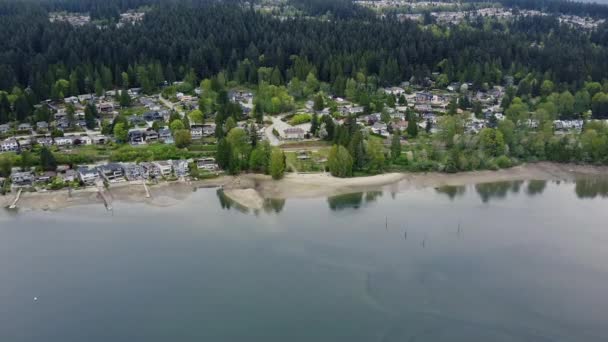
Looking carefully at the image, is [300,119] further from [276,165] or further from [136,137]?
[136,137]

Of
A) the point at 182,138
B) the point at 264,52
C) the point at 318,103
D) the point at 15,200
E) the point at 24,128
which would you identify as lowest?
the point at 15,200

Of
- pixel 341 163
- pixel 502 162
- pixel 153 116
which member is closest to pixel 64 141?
pixel 153 116

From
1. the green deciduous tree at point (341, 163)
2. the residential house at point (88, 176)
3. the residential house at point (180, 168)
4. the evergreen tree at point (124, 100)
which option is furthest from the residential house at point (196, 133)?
the green deciduous tree at point (341, 163)

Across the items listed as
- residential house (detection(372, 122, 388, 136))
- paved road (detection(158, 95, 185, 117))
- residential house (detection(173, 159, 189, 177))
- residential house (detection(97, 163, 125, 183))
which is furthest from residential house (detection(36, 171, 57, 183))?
residential house (detection(372, 122, 388, 136))

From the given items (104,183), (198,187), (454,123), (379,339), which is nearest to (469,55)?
(454,123)

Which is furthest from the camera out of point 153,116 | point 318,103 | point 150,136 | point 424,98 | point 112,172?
point 424,98

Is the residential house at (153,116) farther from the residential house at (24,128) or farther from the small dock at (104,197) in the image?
the small dock at (104,197)
